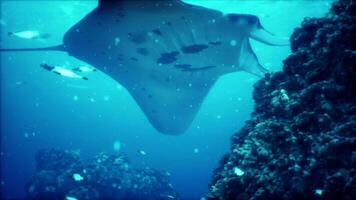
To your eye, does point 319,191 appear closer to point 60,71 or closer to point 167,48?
Result: point 167,48

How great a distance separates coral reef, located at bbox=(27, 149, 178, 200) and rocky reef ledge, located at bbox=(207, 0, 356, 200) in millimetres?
10326

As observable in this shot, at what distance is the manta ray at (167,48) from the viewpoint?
193 inches

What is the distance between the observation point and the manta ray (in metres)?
4.91

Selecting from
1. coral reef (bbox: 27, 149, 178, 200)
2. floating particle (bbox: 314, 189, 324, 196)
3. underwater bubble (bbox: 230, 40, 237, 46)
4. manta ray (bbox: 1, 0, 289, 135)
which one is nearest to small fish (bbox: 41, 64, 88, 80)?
manta ray (bbox: 1, 0, 289, 135)

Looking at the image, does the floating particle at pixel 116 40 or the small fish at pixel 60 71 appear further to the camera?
the small fish at pixel 60 71

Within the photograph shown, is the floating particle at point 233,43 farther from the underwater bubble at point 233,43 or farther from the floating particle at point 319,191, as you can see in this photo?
the floating particle at point 319,191

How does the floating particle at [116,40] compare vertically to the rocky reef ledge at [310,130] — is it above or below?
above

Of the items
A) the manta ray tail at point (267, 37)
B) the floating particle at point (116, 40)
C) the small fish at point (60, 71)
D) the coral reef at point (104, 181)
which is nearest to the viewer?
the manta ray tail at point (267, 37)

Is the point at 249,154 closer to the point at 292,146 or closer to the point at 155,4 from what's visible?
the point at 292,146

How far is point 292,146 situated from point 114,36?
153 inches

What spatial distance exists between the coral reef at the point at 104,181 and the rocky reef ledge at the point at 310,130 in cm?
1033

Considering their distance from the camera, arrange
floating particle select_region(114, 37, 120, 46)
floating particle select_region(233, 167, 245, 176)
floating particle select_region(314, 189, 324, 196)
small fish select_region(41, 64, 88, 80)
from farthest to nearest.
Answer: small fish select_region(41, 64, 88, 80)
floating particle select_region(114, 37, 120, 46)
floating particle select_region(233, 167, 245, 176)
floating particle select_region(314, 189, 324, 196)

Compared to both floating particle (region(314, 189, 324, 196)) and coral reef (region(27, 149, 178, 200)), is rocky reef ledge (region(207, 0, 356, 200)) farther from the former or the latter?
coral reef (region(27, 149, 178, 200))

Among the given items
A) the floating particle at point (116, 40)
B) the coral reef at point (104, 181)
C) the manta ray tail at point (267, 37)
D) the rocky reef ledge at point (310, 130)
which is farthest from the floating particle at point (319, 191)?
the coral reef at point (104, 181)
